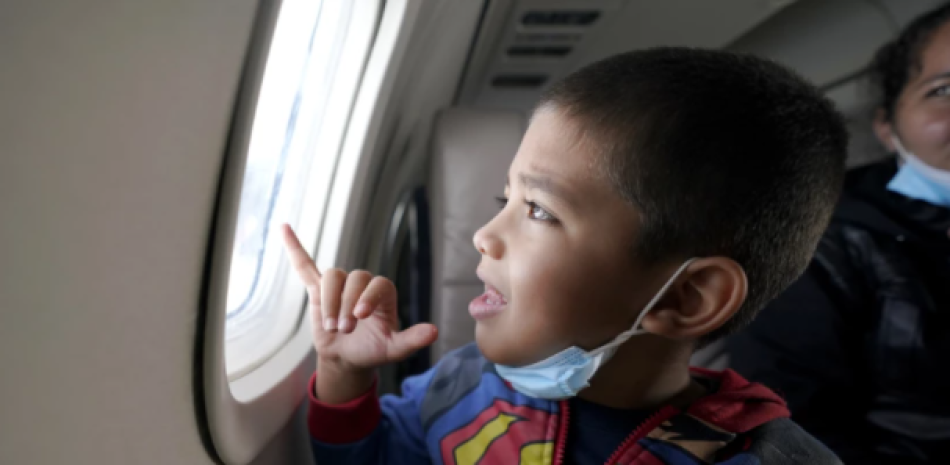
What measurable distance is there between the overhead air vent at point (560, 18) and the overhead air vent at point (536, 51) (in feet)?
0.53

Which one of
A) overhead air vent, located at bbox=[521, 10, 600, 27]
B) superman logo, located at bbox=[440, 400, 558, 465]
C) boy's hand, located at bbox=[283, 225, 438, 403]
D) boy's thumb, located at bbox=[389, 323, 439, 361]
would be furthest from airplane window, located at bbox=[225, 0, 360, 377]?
overhead air vent, located at bbox=[521, 10, 600, 27]

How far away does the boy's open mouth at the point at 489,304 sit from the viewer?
87 centimetres

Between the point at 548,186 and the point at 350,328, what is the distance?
13.4 inches

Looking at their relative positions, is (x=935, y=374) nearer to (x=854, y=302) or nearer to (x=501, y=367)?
(x=854, y=302)

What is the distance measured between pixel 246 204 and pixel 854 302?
137 cm

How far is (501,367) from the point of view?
917 mm

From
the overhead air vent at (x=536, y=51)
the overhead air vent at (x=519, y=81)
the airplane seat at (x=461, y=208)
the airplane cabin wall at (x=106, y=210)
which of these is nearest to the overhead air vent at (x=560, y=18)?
the overhead air vent at (x=536, y=51)

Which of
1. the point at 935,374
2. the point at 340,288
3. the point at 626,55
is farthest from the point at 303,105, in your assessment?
the point at 935,374

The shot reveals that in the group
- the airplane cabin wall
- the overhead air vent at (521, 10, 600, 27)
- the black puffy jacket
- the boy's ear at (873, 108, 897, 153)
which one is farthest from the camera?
the overhead air vent at (521, 10, 600, 27)

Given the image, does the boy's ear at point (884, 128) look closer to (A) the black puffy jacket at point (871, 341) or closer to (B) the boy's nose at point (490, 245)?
(A) the black puffy jacket at point (871, 341)

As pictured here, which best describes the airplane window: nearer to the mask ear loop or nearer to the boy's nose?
the boy's nose

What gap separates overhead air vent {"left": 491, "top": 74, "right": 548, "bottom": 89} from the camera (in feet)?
7.60

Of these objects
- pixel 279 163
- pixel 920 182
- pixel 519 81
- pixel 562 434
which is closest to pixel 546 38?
pixel 519 81

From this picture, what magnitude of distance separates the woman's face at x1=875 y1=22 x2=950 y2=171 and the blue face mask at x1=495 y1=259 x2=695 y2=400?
1065 mm
